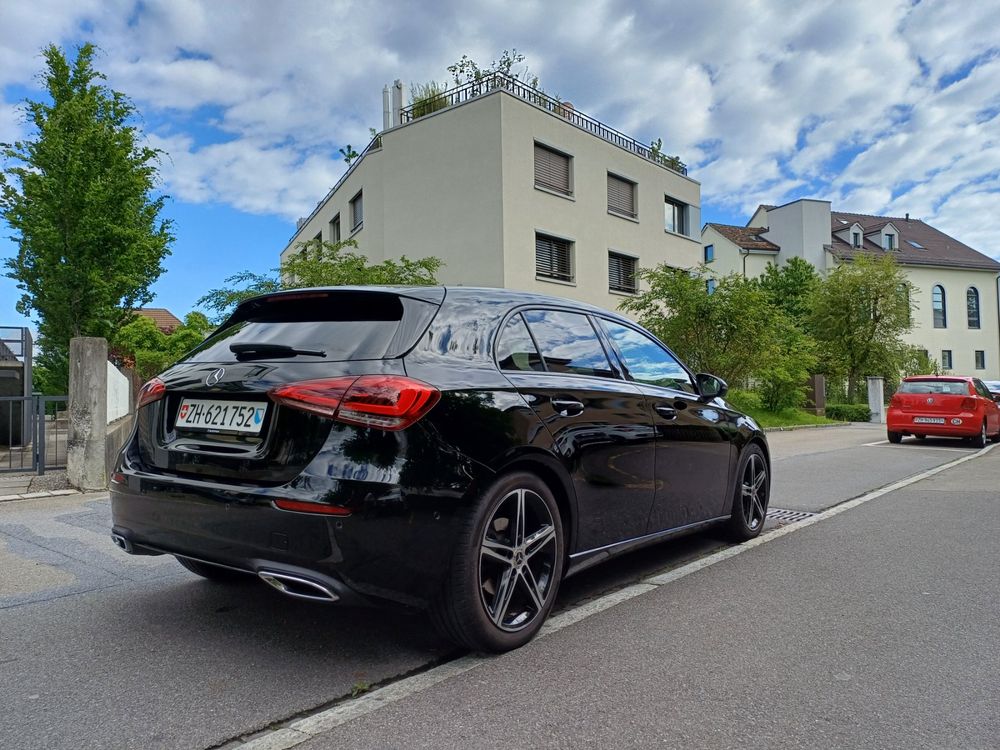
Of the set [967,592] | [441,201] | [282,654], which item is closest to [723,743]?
[282,654]

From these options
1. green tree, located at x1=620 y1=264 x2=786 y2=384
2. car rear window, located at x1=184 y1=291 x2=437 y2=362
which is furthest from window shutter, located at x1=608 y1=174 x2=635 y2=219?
car rear window, located at x1=184 y1=291 x2=437 y2=362

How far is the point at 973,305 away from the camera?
184 ft

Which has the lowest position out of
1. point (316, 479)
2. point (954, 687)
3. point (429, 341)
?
point (954, 687)

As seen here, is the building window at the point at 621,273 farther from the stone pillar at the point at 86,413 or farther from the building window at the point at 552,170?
the stone pillar at the point at 86,413

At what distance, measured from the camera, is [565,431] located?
3402 millimetres

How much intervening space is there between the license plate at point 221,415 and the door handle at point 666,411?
2.25 metres

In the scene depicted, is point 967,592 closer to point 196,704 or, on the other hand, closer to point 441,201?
point 196,704

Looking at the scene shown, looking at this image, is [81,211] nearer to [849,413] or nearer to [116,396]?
[116,396]

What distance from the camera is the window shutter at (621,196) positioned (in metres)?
25.5

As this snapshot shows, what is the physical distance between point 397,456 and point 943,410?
52.1 feet

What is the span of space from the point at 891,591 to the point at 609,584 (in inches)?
61.1

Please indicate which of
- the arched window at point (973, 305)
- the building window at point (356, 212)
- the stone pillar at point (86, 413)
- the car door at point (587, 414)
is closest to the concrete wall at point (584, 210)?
the building window at point (356, 212)

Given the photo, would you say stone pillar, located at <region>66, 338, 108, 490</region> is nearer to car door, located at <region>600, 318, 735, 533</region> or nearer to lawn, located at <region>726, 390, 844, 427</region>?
car door, located at <region>600, 318, 735, 533</region>

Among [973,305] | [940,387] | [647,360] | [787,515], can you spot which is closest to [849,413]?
[940,387]
